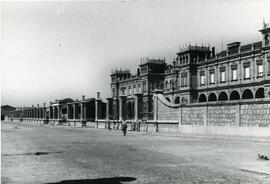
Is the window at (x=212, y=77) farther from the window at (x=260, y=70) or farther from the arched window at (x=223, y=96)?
the window at (x=260, y=70)

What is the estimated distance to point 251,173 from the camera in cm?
870

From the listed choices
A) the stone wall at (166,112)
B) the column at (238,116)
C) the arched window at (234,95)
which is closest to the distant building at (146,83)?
the arched window at (234,95)

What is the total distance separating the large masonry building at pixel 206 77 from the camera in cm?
4147

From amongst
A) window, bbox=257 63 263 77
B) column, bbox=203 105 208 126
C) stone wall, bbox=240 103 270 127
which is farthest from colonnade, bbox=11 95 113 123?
stone wall, bbox=240 103 270 127

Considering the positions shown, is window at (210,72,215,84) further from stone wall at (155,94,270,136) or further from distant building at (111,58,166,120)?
stone wall at (155,94,270,136)

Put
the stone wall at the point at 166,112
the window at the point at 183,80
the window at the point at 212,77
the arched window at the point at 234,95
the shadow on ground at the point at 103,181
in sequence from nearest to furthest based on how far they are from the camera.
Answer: the shadow on ground at the point at 103,181 < the stone wall at the point at 166,112 < the arched window at the point at 234,95 < the window at the point at 212,77 < the window at the point at 183,80

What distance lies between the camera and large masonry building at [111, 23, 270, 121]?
41.5 m

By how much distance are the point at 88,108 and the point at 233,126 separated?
41394 mm

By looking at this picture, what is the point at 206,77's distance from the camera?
5422 centimetres

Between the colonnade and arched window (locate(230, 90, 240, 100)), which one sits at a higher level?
arched window (locate(230, 90, 240, 100))

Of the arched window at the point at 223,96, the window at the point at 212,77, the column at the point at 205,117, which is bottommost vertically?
the column at the point at 205,117

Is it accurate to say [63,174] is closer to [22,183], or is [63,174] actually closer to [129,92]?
[22,183]

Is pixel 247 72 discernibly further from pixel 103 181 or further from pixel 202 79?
pixel 103 181

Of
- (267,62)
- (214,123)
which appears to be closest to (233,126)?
(214,123)
